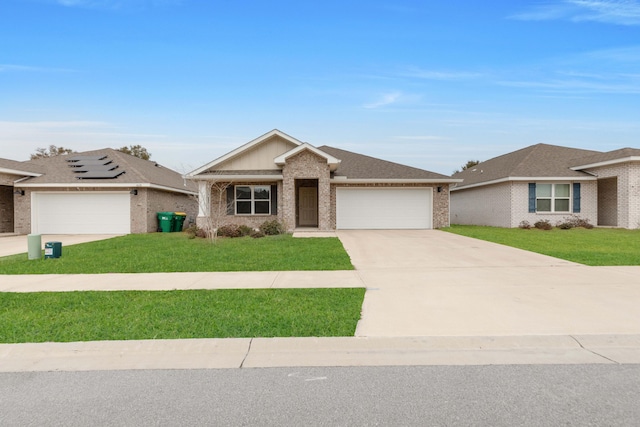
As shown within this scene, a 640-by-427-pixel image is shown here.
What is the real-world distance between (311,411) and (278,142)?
19.9 m

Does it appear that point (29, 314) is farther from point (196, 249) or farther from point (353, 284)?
point (196, 249)

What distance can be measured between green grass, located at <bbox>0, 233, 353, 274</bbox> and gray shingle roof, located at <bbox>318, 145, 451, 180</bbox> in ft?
26.5

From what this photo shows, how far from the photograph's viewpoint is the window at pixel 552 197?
23.5 metres

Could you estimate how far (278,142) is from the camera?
72.4 feet

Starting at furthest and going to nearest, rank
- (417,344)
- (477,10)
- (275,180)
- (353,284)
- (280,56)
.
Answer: (275,180) → (280,56) → (477,10) → (353,284) → (417,344)

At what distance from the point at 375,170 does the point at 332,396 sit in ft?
66.9

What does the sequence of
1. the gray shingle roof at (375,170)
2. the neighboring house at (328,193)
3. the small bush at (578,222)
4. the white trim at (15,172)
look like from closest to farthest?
1. the white trim at (15,172)
2. the neighboring house at (328,193)
3. the gray shingle roof at (375,170)
4. the small bush at (578,222)

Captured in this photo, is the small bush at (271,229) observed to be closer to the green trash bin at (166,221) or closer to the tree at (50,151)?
the green trash bin at (166,221)

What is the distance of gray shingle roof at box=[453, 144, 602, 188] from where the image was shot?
921 inches

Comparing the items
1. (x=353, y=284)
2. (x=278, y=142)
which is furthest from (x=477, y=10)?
(x=353, y=284)

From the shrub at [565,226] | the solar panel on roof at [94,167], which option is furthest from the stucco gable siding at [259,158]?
the shrub at [565,226]

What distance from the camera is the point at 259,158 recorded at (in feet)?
72.2

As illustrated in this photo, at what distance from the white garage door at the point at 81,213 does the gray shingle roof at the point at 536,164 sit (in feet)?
75.0

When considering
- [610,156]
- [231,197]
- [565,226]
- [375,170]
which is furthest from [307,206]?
[610,156]
